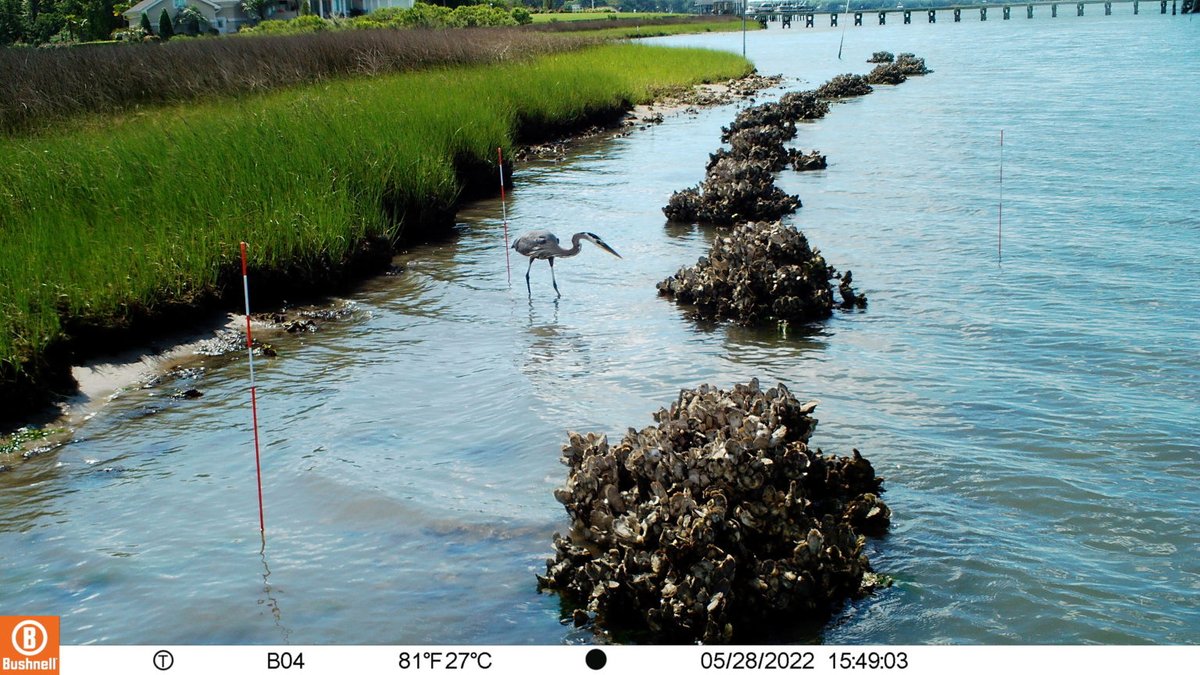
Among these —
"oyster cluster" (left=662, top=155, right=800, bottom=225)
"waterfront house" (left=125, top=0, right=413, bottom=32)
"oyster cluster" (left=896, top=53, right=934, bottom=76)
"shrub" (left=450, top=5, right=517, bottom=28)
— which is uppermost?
"waterfront house" (left=125, top=0, right=413, bottom=32)

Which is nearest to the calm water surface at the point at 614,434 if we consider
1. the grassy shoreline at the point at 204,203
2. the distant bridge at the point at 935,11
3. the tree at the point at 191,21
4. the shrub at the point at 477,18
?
the grassy shoreline at the point at 204,203

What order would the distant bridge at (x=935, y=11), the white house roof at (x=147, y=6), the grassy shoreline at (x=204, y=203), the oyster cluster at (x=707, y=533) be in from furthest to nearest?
the distant bridge at (x=935, y=11)
the white house roof at (x=147, y=6)
the grassy shoreline at (x=204, y=203)
the oyster cluster at (x=707, y=533)

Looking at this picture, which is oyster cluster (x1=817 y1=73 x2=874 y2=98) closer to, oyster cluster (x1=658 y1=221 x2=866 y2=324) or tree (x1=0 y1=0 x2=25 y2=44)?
oyster cluster (x1=658 y1=221 x2=866 y2=324)

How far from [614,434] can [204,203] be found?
270 inches

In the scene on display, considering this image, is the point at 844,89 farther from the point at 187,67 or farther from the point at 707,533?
the point at 707,533

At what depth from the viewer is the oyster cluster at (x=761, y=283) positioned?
12.9 meters

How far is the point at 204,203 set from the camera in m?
13.5

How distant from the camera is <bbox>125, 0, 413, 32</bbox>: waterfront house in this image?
96.8 metres

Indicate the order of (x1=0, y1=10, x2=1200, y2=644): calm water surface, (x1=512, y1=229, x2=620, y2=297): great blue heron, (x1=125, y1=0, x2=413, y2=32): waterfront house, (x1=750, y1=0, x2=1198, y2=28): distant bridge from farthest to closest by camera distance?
(x1=750, y1=0, x2=1198, y2=28): distant bridge, (x1=125, y1=0, x2=413, y2=32): waterfront house, (x1=512, y1=229, x2=620, y2=297): great blue heron, (x1=0, y1=10, x2=1200, y2=644): calm water surface

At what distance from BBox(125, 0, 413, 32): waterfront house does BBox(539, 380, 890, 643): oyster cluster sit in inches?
3795

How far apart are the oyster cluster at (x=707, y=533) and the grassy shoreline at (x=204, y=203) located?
19.0 feet

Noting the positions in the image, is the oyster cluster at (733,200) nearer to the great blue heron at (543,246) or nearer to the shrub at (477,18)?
the great blue heron at (543,246)
